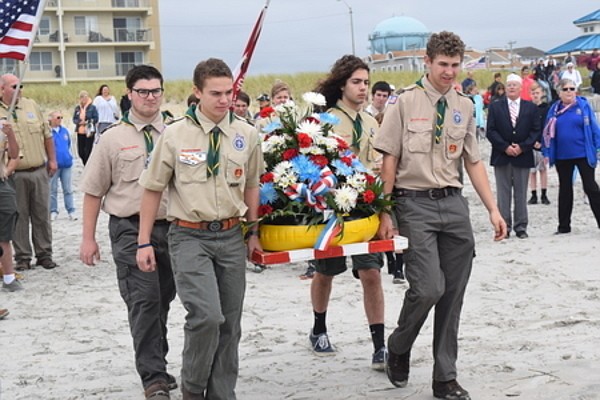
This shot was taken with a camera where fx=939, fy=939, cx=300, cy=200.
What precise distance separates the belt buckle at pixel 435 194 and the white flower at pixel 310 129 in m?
0.85

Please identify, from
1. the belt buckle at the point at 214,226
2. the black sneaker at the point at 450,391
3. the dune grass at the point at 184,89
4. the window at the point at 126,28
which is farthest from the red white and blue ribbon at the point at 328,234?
the window at the point at 126,28

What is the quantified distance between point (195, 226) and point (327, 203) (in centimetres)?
88

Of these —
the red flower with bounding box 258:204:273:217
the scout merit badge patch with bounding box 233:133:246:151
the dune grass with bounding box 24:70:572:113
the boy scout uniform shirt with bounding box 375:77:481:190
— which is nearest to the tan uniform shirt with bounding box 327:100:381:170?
the boy scout uniform shirt with bounding box 375:77:481:190

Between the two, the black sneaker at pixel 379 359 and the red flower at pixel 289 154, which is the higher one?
the red flower at pixel 289 154

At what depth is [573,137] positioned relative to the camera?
527 inches

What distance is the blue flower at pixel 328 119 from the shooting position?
21.6 feet

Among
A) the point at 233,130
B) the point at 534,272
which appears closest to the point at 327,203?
the point at 233,130

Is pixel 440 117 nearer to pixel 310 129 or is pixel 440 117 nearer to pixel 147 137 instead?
pixel 310 129

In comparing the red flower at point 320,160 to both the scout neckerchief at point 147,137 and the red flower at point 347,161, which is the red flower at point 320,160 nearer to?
the red flower at point 347,161

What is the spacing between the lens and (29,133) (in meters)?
11.5

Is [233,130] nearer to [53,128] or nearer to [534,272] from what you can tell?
[534,272]

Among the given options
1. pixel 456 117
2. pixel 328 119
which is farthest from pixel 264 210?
pixel 456 117

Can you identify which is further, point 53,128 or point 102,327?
point 53,128

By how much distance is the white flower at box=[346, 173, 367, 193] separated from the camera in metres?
6.13
